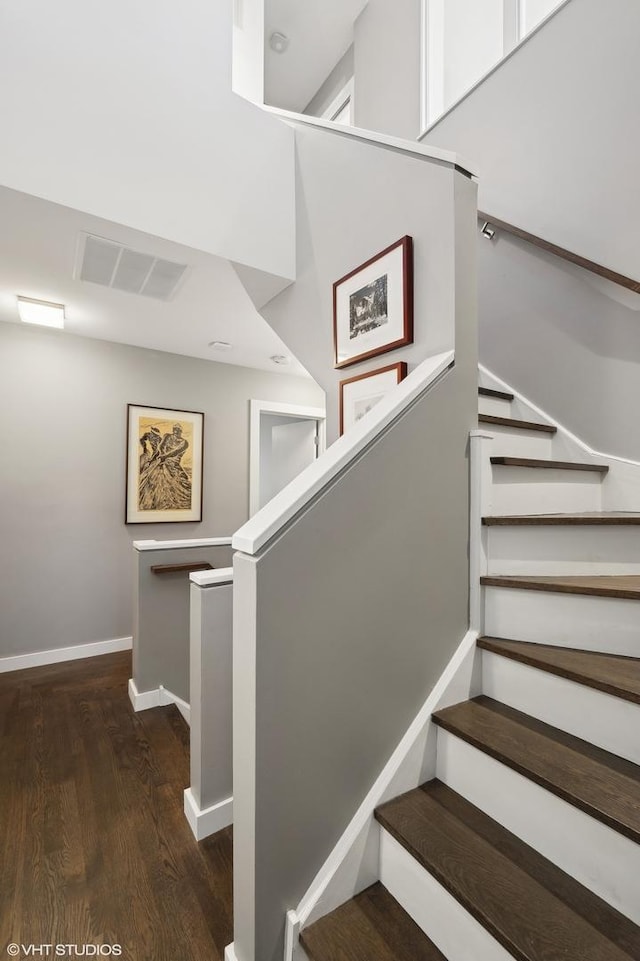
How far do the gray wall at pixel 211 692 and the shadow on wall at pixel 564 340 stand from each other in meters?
1.86

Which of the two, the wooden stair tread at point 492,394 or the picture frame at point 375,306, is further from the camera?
the wooden stair tread at point 492,394

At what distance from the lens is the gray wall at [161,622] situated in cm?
249

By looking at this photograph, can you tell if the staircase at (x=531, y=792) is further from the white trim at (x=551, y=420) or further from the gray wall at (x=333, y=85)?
the gray wall at (x=333, y=85)

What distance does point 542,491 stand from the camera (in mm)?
1742

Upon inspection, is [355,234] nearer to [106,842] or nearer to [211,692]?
[211,692]

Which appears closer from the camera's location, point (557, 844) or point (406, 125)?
point (557, 844)

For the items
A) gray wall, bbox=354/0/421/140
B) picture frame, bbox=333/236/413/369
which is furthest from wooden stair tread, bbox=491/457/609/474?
gray wall, bbox=354/0/421/140

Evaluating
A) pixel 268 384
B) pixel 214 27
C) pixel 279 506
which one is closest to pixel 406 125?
pixel 214 27

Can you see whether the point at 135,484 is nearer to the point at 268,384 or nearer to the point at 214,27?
the point at 268,384

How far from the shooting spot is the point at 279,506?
1.04 m

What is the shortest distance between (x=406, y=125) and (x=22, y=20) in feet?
8.02

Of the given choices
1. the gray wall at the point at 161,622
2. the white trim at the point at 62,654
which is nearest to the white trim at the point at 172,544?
the gray wall at the point at 161,622

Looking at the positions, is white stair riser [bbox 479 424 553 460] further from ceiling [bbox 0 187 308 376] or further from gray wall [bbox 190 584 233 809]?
ceiling [bbox 0 187 308 376]

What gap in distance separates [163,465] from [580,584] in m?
3.17
